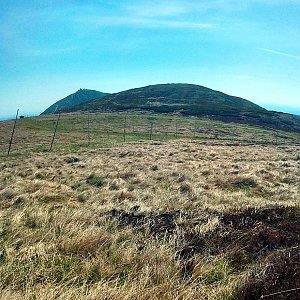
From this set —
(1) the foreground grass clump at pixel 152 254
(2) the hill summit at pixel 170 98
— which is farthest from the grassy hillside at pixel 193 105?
(1) the foreground grass clump at pixel 152 254

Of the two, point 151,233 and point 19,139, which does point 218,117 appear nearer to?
point 19,139

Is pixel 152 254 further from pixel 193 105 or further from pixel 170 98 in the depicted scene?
pixel 170 98

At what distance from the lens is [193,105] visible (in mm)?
128250

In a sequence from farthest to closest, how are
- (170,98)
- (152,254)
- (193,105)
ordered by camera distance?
(170,98) → (193,105) → (152,254)

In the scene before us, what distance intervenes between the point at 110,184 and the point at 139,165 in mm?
6717

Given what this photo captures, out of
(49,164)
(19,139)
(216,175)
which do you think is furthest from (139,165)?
(19,139)

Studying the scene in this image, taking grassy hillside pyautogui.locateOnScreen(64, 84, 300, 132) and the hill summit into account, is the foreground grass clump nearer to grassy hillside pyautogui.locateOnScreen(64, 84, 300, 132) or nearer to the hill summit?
grassy hillside pyautogui.locateOnScreen(64, 84, 300, 132)

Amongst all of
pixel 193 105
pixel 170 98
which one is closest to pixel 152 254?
pixel 193 105

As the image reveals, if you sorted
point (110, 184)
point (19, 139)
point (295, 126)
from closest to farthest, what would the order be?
point (110, 184)
point (19, 139)
point (295, 126)

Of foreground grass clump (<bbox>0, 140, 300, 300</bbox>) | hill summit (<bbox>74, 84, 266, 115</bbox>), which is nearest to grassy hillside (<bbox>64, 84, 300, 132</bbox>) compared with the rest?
hill summit (<bbox>74, 84, 266, 115</bbox>)

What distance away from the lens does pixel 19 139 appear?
173 ft

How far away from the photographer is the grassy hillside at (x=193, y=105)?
102 meters

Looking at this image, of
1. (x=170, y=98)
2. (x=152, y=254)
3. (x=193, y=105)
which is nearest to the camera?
(x=152, y=254)

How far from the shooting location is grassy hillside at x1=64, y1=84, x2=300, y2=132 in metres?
102
